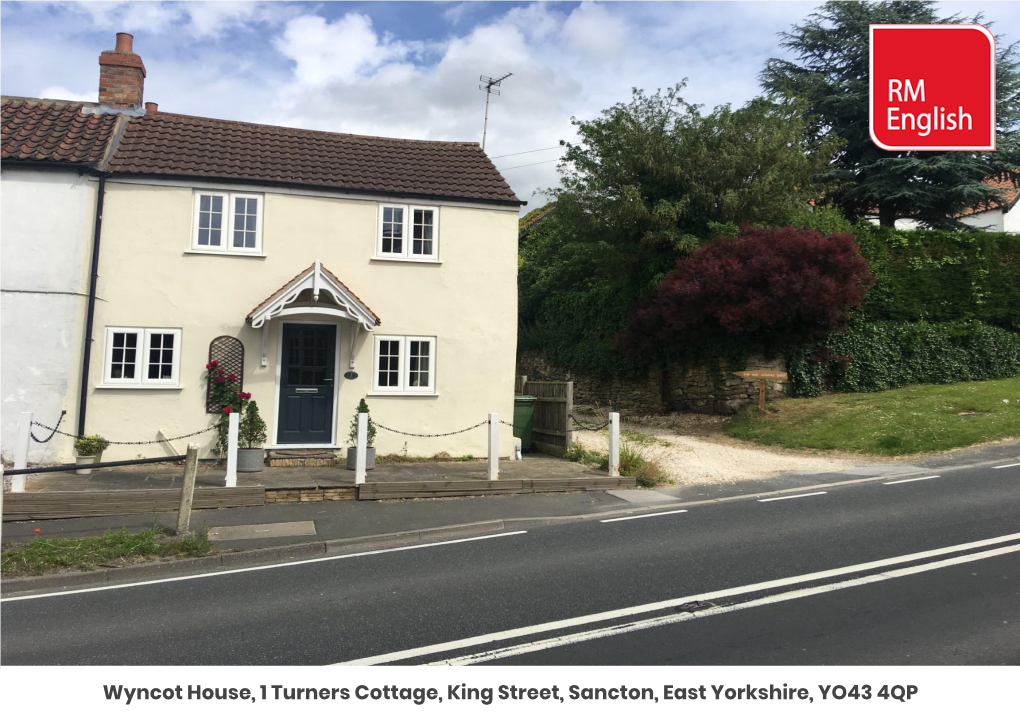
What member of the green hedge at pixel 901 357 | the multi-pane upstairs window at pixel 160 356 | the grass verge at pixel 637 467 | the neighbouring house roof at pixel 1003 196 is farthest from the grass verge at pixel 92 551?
the neighbouring house roof at pixel 1003 196

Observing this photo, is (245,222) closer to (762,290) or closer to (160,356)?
(160,356)

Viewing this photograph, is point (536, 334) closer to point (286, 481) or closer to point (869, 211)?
point (869, 211)

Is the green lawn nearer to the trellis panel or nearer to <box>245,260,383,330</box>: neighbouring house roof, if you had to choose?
<box>245,260,383,330</box>: neighbouring house roof

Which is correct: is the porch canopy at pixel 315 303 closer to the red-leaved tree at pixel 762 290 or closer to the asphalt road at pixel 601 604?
the asphalt road at pixel 601 604

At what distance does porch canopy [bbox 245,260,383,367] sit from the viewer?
13.3m

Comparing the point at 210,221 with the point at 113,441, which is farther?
the point at 210,221

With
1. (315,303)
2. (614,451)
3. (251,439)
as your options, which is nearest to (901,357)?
(614,451)

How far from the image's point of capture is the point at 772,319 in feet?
63.2

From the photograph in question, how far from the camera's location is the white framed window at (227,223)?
14.0 meters

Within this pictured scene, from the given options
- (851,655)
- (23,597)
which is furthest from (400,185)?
(851,655)

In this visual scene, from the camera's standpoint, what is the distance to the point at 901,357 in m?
21.4

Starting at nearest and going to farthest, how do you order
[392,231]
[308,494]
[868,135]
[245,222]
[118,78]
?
[308,494] → [245,222] → [392,231] → [118,78] → [868,135]

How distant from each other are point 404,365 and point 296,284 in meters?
2.65

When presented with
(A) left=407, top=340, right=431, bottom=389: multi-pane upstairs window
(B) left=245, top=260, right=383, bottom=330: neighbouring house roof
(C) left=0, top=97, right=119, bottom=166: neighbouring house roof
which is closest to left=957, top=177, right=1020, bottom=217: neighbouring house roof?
(A) left=407, top=340, right=431, bottom=389: multi-pane upstairs window
